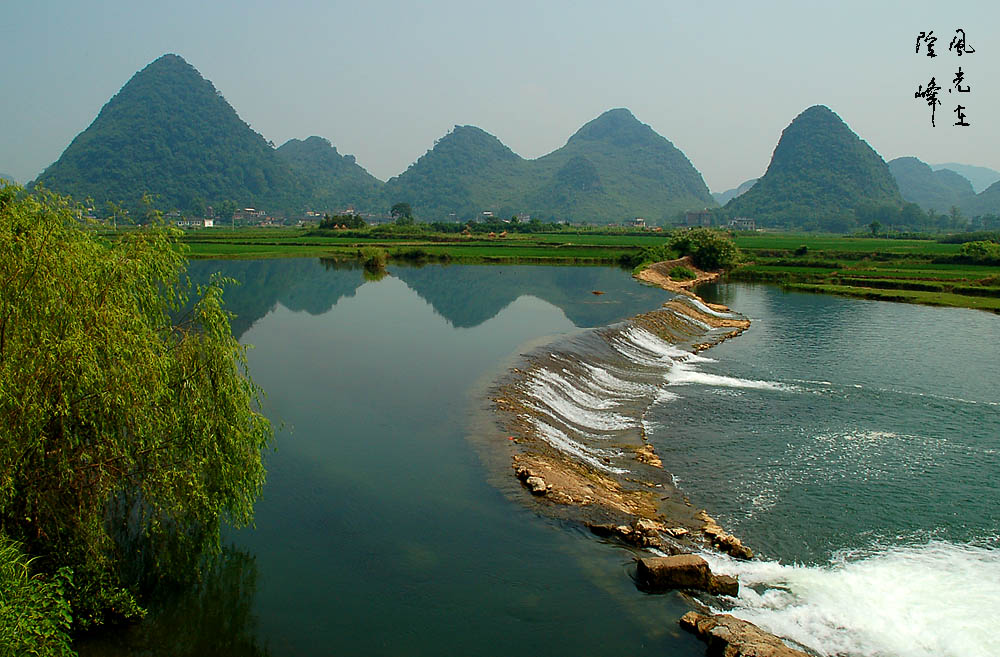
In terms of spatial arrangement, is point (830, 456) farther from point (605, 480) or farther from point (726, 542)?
point (726, 542)

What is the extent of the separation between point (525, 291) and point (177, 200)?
372 ft

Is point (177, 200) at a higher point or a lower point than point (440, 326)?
higher

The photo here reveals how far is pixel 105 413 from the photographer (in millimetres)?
7633

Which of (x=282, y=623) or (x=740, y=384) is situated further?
(x=740, y=384)

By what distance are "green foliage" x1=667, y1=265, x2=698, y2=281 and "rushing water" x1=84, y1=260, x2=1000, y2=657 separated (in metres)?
23.0

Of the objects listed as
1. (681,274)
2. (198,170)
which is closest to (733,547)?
(681,274)

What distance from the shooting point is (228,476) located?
28.7ft

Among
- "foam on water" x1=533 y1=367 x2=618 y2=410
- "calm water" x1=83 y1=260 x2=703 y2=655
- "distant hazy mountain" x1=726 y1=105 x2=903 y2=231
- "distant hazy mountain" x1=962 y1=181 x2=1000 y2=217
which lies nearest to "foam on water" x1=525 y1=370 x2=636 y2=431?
"foam on water" x1=533 y1=367 x2=618 y2=410

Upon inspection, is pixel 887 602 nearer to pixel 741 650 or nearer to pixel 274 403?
pixel 741 650

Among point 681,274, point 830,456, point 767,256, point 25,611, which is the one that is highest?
point 767,256

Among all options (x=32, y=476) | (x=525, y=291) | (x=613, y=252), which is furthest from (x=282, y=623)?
(x=613, y=252)

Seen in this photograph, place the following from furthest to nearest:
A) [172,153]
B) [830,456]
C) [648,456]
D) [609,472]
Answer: [172,153]
[830,456]
[648,456]
[609,472]

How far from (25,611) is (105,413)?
2.26 m

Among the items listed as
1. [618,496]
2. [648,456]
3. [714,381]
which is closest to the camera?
[618,496]
